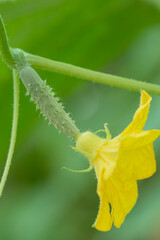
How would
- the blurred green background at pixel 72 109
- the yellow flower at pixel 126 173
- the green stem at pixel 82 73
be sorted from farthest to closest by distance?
the blurred green background at pixel 72 109 → the green stem at pixel 82 73 → the yellow flower at pixel 126 173

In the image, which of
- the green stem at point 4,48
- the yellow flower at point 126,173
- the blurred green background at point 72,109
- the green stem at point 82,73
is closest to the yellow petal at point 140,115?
the yellow flower at point 126,173

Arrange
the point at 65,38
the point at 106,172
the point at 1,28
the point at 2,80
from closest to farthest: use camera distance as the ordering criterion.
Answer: the point at 106,172, the point at 1,28, the point at 2,80, the point at 65,38

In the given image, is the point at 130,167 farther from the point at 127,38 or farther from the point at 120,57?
the point at 120,57

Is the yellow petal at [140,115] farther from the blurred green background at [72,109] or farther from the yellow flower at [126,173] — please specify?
the blurred green background at [72,109]

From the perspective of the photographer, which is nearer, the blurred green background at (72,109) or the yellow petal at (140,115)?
the yellow petal at (140,115)

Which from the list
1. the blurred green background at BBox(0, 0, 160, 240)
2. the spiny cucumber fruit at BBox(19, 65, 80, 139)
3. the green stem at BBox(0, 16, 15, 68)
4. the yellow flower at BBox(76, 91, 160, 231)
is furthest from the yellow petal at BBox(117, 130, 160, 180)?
the blurred green background at BBox(0, 0, 160, 240)

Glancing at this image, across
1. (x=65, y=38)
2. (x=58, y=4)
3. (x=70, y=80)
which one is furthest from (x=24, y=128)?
(x=58, y=4)
